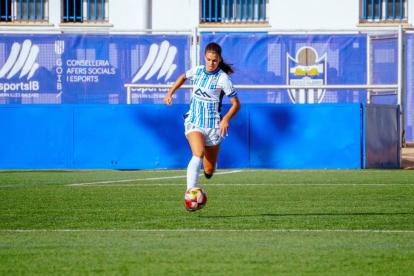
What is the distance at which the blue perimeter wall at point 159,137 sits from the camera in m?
14.3

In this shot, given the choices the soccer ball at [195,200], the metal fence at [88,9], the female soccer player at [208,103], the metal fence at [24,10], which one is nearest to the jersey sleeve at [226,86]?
the female soccer player at [208,103]

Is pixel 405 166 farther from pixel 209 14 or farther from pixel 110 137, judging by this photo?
pixel 209 14

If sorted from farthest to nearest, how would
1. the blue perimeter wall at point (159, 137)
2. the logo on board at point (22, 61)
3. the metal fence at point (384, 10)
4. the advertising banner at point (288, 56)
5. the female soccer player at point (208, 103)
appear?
1. the metal fence at point (384, 10)
2. the advertising banner at point (288, 56)
3. the logo on board at point (22, 61)
4. the blue perimeter wall at point (159, 137)
5. the female soccer player at point (208, 103)

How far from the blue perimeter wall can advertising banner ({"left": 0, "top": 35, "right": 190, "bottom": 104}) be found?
1.42 meters

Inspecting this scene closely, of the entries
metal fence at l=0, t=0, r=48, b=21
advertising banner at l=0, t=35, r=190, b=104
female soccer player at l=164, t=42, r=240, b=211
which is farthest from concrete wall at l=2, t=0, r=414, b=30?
female soccer player at l=164, t=42, r=240, b=211

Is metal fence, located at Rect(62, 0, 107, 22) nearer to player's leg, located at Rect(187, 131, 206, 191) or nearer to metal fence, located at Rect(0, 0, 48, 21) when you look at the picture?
metal fence, located at Rect(0, 0, 48, 21)

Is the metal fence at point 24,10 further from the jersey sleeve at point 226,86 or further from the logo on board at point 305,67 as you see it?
the jersey sleeve at point 226,86

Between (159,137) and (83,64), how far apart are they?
286cm

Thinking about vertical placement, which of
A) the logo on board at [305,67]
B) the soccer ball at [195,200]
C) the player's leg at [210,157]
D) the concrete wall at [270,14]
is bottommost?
the soccer ball at [195,200]

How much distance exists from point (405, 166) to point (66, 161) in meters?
7.26

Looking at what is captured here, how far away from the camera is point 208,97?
717 cm

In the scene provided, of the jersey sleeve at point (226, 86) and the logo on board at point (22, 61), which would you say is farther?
the logo on board at point (22, 61)

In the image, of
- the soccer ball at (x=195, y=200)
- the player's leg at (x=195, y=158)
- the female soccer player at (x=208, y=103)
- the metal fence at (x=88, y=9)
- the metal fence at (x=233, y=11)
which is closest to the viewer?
the soccer ball at (x=195, y=200)

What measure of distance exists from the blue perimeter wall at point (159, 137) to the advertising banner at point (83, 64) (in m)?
1.42
